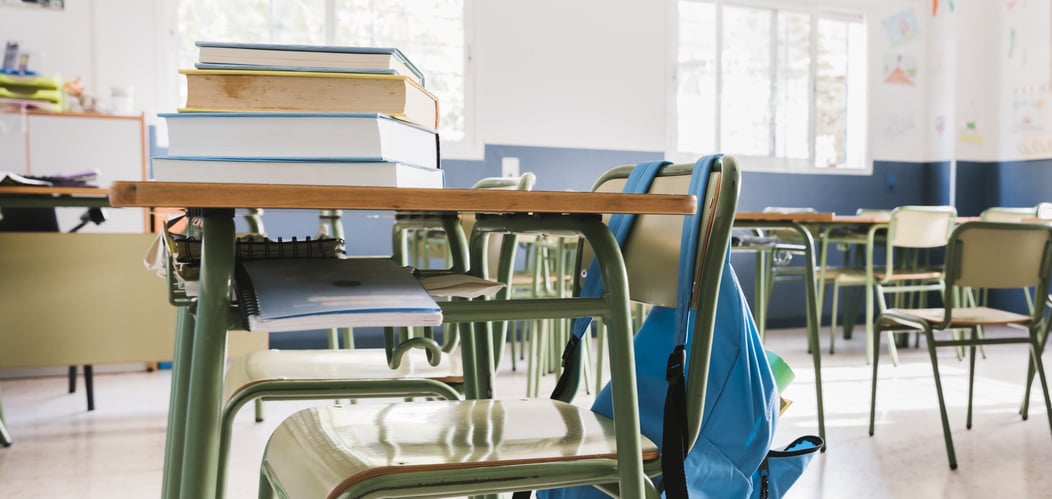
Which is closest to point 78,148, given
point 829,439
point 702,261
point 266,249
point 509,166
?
point 509,166

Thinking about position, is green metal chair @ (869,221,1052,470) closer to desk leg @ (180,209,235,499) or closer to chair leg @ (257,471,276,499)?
chair leg @ (257,471,276,499)

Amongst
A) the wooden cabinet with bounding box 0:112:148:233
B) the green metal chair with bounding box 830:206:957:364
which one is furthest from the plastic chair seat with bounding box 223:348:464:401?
the green metal chair with bounding box 830:206:957:364

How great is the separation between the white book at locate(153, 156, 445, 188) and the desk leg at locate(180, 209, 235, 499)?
103mm

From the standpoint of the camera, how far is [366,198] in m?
0.68

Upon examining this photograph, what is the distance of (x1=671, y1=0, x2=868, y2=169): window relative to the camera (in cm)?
548

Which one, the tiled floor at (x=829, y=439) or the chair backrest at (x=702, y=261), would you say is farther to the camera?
the tiled floor at (x=829, y=439)

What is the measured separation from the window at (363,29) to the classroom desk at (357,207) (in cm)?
348

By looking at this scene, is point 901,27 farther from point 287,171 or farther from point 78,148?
point 287,171

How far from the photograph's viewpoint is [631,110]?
5.24 metres

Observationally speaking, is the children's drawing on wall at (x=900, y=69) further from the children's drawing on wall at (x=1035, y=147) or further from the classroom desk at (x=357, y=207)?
the classroom desk at (x=357, y=207)

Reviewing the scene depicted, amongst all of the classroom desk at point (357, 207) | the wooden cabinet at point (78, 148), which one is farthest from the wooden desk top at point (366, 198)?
the wooden cabinet at point (78, 148)

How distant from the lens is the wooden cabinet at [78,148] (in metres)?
3.66

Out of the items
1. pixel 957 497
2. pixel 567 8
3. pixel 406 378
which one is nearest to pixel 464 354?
pixel 406 378

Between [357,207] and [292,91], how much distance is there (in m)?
0.23
